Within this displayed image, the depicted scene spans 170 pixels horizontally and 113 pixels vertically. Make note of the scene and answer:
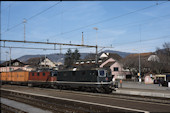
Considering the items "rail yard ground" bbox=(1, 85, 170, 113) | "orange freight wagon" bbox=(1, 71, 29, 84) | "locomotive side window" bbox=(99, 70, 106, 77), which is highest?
"locomotive side window" bbox=(99, 70, 106, 77)

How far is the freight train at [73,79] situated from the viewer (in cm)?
2433

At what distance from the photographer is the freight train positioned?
2433 cm

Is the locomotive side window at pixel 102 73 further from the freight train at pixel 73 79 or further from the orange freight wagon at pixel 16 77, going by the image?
the orange freight wagon at pixel 16 77

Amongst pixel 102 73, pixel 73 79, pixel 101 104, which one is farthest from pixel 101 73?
pixel 101 104

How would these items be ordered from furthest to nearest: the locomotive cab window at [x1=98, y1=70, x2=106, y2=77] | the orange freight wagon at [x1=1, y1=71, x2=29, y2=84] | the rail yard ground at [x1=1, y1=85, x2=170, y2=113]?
the orange freight wagon at [x1=1, y1=71, x2=29, y2=84] < the locomotive cab window at [x1=98, y1=70, x2=106, y2=77] < the rail yard ground at [x1=1, y1=85, x2=170, y2=113]

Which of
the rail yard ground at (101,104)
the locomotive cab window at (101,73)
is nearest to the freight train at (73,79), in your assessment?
the locomotive cab window at (101,73)

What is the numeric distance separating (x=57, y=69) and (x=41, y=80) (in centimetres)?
467

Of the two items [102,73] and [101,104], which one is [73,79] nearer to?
[102,73]

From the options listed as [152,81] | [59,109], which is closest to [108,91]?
[59,109]

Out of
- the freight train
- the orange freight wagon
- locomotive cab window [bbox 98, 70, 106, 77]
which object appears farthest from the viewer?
the orange freight wagon

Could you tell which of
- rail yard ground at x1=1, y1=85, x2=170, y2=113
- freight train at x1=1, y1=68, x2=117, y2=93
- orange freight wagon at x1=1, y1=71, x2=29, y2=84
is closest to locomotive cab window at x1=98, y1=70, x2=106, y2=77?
freight train at x1=1, y1=68, x2=117, y2=93

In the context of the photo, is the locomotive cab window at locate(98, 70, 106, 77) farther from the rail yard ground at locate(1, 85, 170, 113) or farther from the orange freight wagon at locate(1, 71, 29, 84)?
the orange freight wagon at locate(1, 71, 29, 84)

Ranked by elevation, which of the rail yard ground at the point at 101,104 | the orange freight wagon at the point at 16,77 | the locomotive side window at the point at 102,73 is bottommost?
the rail yard ground at the point at 101,104

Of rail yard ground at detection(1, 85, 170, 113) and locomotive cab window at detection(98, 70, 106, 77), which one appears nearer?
rail yard ground at detection(1, 85, 170, 113)
